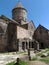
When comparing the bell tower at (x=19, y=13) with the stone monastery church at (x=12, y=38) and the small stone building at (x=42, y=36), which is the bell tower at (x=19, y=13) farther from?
the stone monastery church at (x=12, y=38)

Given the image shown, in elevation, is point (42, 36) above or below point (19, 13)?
below

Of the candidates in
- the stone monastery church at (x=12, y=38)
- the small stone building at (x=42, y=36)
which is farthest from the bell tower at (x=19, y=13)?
the stone monastery church at (x=12, y=38)

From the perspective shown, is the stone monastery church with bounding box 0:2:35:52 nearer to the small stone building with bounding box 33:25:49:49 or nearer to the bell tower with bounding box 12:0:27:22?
the small stone building with bounding box 33:25:49:49

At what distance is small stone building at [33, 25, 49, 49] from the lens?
125 feet

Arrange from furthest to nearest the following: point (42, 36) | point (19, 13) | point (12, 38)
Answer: point (19, 13) → point (42, 36) → point (12, 38)

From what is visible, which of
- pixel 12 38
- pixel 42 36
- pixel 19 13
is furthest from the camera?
pixel 19 13

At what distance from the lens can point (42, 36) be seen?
3916cm

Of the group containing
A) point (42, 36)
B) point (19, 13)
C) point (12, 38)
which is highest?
A: point (19, 13)

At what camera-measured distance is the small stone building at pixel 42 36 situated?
38.0 metres

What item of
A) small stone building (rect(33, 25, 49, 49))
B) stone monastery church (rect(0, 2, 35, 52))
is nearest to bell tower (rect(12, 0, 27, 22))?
small stone building (rect(33, 25, 49, 49))

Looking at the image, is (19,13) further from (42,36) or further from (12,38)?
(12,38)

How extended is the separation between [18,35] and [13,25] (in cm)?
263

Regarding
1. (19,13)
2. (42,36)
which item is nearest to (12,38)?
(42,36)

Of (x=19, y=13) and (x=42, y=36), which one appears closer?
(x=42, y=36)
